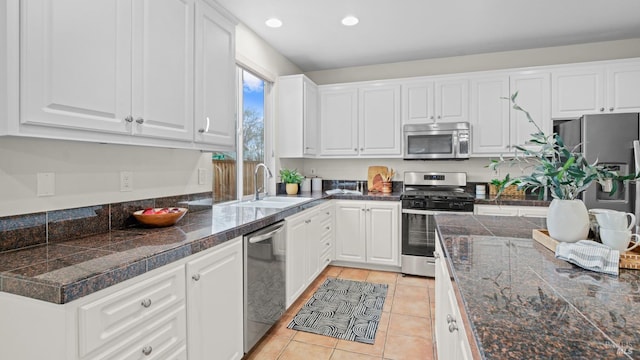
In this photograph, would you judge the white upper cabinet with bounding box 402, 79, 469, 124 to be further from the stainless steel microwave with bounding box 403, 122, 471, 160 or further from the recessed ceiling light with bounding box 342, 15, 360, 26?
the recessed ceiling light with bounding box 342, 15, 360, 26

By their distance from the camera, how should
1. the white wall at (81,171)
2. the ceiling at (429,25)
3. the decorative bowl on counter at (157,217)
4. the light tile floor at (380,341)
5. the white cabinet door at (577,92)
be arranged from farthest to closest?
1. the white cabinet door at (577,92)
2. the ceiling at (429,25)
3. the light tile floor at (380,341)
4. the decorative bowl on counter at (157,217)
5. the white wall at (81,171)

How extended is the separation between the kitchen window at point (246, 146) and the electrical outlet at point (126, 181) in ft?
2.96

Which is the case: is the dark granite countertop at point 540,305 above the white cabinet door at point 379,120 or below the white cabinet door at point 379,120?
below

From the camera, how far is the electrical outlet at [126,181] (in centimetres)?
181

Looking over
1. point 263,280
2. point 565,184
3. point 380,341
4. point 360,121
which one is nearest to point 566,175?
point 565,184

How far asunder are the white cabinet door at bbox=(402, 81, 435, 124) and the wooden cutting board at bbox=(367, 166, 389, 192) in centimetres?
71

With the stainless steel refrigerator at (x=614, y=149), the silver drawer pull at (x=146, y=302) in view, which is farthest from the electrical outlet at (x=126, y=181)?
the stainless steel refrigerator at (x=614, y=149)

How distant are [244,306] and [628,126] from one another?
3587mm

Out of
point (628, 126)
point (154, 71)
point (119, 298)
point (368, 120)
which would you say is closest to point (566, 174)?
point (119, 298)

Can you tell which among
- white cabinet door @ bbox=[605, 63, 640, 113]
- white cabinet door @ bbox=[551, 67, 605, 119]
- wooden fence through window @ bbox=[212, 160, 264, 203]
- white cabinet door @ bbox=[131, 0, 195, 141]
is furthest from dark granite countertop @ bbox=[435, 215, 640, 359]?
white cabinet door @ bbox=[605, 63, 640, 113]

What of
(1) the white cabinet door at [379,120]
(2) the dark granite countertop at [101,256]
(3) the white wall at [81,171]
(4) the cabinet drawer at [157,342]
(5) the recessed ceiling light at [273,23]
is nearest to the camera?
(2) the dark granite countertop at [101,256]

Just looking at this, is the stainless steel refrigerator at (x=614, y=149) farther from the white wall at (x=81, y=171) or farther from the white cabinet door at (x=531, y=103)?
the white wall at (x=81, y=171)

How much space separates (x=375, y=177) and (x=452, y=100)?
1.32 meters

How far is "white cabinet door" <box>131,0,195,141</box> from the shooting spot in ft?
5.16
